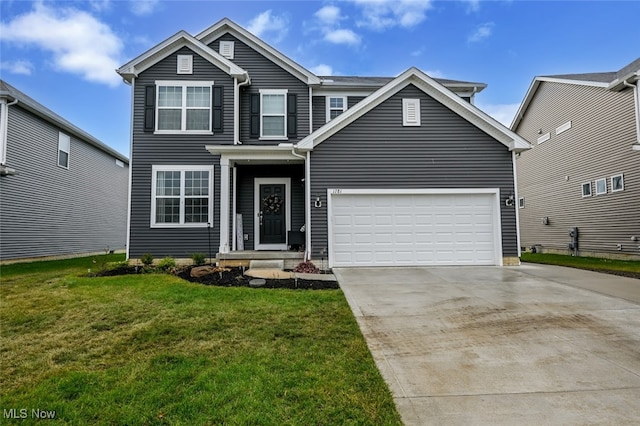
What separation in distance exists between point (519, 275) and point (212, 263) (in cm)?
806

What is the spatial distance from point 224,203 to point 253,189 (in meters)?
Answer: 1.53

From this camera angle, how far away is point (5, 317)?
5.20m

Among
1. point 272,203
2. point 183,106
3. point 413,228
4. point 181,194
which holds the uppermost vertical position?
point 183,106

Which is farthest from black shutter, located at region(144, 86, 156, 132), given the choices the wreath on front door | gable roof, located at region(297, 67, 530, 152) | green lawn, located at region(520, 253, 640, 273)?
green lawn, located at region(520, 253, 640, 273)

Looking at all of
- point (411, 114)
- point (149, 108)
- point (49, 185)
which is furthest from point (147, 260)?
point (411, 114)

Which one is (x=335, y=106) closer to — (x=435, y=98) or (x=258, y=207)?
(x=435, y=98)

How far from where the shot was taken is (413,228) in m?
10.0

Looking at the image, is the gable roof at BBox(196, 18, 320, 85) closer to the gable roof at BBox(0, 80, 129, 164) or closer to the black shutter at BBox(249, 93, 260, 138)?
the black shutter at BBox(249, 93, 260, 138)

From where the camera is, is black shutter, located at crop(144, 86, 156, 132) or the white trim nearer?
black shutter, located at crop(144, 86, 156, 132)

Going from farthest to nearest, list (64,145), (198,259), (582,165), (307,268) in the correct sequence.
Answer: (64,145), (582,165), (198,259), (307,268)

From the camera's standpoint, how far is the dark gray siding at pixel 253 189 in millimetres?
11688

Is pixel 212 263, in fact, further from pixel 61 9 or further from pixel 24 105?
pixel 61 9

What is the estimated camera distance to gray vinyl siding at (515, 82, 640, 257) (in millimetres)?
12898

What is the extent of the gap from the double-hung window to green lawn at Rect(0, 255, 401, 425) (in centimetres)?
641
